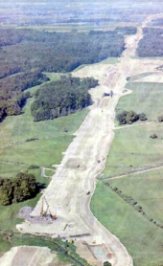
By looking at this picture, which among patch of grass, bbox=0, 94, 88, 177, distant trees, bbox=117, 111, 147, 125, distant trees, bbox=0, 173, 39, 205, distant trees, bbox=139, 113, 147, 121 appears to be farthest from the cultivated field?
patch of grass, bbox=0, 94, 88, 177

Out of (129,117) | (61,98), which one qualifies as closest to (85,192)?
(129,117)

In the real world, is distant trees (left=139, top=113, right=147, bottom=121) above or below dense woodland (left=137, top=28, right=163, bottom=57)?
below

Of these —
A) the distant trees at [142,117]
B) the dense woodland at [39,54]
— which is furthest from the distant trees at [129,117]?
the dense woodland at [39,54]

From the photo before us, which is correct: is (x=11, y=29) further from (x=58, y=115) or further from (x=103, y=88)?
(x=58, y=115)

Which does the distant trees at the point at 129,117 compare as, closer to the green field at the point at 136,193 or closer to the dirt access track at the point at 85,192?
the green field at the point at 136,193

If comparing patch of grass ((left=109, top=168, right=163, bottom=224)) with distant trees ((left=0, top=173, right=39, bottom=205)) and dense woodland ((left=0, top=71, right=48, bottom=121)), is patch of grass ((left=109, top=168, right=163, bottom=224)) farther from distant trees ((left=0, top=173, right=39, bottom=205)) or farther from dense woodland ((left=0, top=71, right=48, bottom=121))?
dense woodland ((left=0, top=71, right=48, bottom=121))

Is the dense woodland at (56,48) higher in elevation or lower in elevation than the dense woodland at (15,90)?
higher
